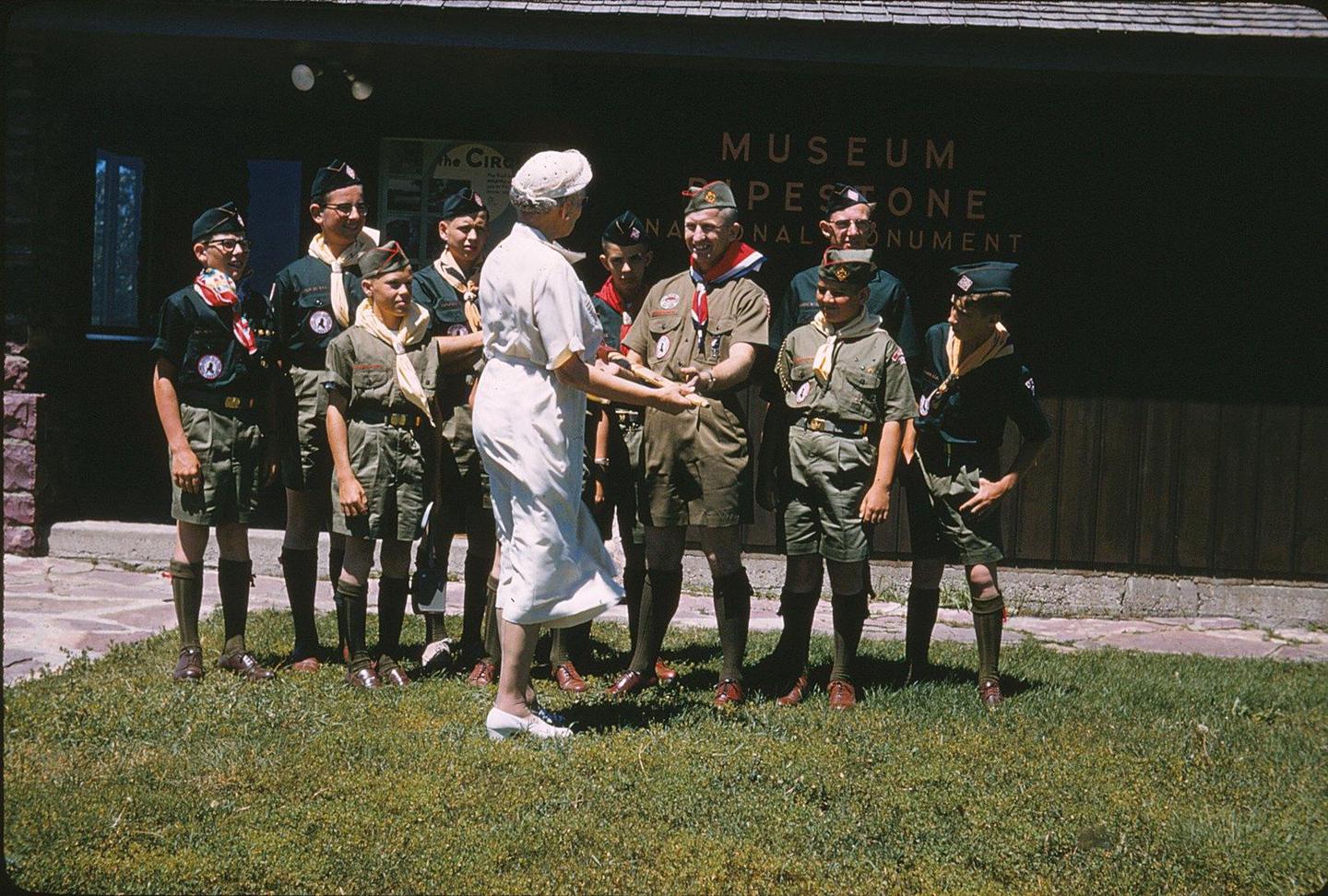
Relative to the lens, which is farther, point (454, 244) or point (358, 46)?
point (358, 46)

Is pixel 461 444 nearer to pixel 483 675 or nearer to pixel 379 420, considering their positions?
pixel 379 420

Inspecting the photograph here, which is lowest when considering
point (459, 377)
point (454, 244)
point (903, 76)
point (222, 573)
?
point (222, 573)

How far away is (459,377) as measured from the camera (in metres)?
5.73

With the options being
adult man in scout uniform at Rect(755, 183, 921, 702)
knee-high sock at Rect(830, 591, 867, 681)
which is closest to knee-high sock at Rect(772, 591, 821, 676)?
adult man in scout uniform at Rect(755, 183, 921, 702)

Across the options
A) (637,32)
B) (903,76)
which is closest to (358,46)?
(637,32)

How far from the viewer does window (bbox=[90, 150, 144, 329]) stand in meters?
10.0

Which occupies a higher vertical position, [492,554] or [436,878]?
[492,554]

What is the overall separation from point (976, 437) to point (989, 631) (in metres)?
0.85

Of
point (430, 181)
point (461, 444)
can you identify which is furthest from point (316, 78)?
point (461, 444)

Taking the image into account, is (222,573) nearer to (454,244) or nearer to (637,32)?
(454,244)

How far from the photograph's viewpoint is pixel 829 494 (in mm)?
5207

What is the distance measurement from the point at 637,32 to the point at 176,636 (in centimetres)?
443

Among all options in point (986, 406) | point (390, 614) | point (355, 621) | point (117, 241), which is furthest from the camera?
point (117, 241)

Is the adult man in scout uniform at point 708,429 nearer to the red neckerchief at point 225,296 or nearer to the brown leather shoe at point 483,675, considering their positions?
the brown leather shoe at point 483,675
